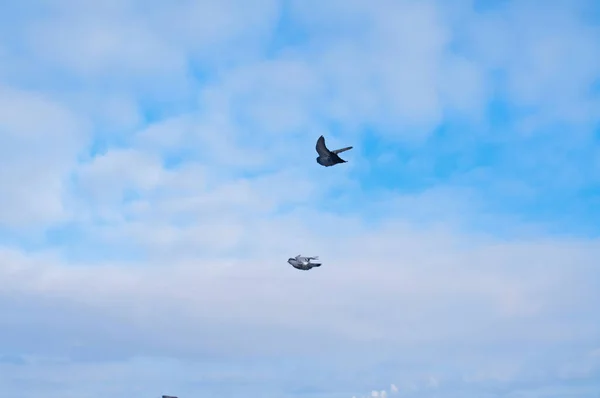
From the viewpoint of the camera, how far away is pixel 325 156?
128 metres

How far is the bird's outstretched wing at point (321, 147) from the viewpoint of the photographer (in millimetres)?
125438

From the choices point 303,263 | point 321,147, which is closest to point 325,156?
point 321,147

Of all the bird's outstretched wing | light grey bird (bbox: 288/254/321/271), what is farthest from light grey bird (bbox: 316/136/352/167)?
light grey bird (bbox: 288/254/321/271)

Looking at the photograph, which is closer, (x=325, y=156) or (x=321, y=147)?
(x=321, y=147)

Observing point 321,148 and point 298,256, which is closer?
point 321,148

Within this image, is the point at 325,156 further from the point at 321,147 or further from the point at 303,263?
the point at 303,263

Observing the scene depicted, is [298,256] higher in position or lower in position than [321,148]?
lower

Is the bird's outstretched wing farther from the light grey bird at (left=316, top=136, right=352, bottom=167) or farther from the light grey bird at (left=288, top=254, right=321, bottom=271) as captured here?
the light grey bird at (left=288, top=254, right=321, bottom=271)

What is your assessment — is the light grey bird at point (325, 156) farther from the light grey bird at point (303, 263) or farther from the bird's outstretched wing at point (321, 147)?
the light grey bird at point (303, 263)

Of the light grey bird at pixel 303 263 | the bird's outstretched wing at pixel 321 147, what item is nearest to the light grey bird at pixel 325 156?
the bird's outstretched wing at pixel 321 147

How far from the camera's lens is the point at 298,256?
461 feet

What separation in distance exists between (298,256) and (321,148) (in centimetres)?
2446

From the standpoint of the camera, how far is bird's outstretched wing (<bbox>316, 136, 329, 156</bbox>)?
125 m

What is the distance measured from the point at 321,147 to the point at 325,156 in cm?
252
